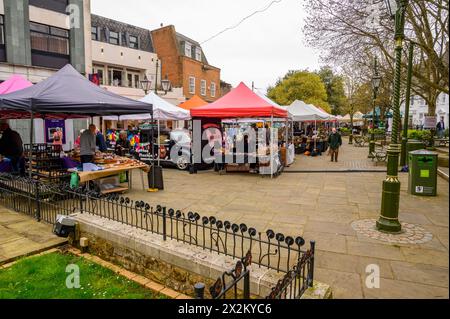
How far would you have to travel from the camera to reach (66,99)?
686 cm

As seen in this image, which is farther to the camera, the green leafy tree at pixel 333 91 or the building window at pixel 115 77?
the green leafy tree at pixel 333 91

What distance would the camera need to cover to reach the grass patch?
12.7 feet

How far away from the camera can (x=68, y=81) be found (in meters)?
7.66

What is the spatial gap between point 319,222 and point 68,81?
22.3ft

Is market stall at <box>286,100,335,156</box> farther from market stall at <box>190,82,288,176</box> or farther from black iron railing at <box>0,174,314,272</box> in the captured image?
black iron railing at <box>0,174,314,272</box>

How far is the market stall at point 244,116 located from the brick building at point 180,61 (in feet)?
65.0

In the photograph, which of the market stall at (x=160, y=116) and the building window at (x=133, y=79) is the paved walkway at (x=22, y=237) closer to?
the market stall at (x=160, y=116)

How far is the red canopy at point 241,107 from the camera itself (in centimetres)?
1038

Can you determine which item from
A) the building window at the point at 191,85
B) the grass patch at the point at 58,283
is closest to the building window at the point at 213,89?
the building window at the point at 191,85

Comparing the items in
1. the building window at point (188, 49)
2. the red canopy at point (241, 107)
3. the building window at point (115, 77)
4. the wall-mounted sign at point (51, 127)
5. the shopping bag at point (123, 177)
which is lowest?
the shopping bag at point (123, 177)

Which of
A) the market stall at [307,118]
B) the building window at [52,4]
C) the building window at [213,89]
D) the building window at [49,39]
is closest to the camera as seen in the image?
the market stall at [307,118]
